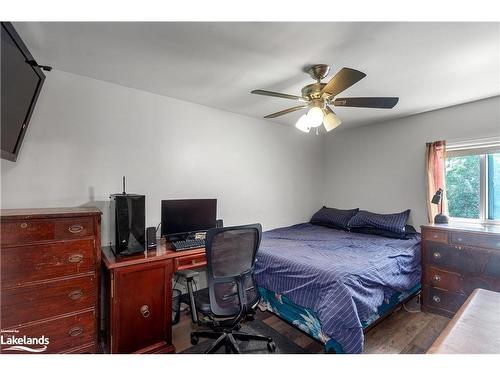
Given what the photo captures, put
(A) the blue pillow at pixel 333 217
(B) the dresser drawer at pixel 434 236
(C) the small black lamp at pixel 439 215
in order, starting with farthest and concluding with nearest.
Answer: (A) the blue pillow at pixel 333 217 → (C) the small black lamp at pixel 439 215 → (B) the dresser drawer at pixel 434 236

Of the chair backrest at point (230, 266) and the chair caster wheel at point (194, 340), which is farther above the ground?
the chair backrest at point (230, 266)

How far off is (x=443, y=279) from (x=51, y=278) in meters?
3.40

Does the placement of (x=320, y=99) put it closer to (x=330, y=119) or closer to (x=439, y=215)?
(x=330, y=119)

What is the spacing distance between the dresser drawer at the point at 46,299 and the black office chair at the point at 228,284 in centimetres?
74

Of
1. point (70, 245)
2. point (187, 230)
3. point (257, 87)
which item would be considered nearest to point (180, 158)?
point (187, 230)

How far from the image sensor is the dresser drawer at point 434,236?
2.44m

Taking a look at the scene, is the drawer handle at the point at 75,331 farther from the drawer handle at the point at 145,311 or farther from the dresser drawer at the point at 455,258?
the dresser drawer at the point at 455,258

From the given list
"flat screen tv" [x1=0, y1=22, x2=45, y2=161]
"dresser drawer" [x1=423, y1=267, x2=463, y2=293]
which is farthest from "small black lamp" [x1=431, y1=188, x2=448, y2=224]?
"flat screen tv" [x1=0, y1=22, x2=45, y2=161]

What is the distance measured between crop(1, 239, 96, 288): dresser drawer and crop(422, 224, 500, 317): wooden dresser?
316cm

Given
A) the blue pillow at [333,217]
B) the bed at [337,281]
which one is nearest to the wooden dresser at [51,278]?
the bed at [337,281]

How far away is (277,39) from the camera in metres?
1.53

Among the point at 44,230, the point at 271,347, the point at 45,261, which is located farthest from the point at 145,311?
the point at 271,347

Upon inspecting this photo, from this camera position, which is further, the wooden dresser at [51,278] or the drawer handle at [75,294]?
the drawer handle at [75,294]
